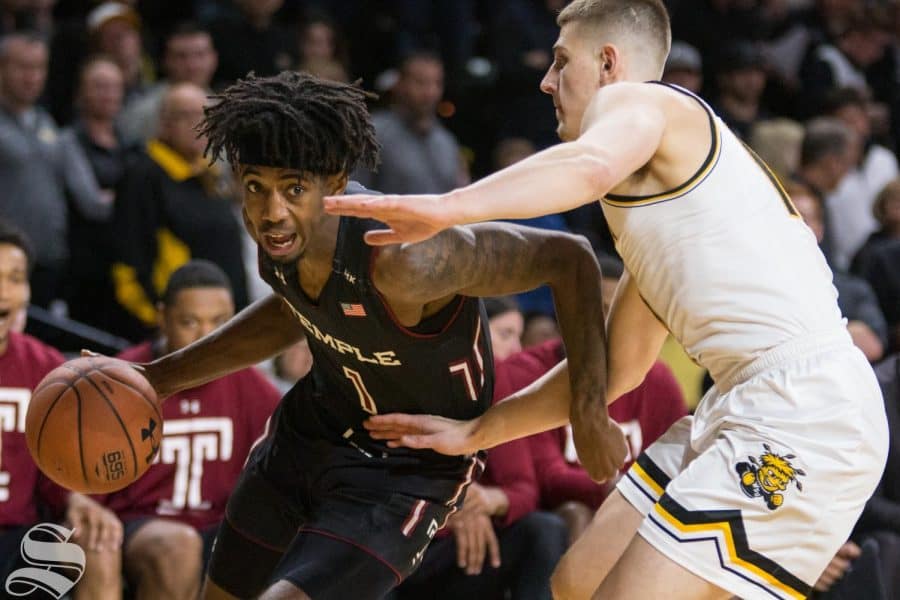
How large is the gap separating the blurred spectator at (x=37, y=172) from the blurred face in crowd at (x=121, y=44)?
75cm

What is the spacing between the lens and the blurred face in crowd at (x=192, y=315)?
5.80 meters

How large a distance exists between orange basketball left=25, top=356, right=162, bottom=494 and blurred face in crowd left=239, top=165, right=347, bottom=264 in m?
0.67

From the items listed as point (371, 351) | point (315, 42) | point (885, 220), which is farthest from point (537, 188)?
point (315, 42)

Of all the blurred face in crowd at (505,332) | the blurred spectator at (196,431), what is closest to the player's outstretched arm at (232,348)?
the blurred spectator at (196,431)

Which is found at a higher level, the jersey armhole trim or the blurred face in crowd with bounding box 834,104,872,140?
the blurred face in crowd with bounding box 834,104,872,140

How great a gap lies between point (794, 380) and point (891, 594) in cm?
269

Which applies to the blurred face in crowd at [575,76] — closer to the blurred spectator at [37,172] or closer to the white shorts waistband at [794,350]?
the white shorts waistband at [794,350]

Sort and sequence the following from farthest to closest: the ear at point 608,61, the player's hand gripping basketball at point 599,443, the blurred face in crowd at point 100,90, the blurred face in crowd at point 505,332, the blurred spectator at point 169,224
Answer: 1. the blurred face in crowd at point 100,90
2. the blurred spectator at point 169,224
3. the blurred face in crowd at point 505,332
4. the player's hand gripping basketball at point 599,443
5. the ear at point 608,61

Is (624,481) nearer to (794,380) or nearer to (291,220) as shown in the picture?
(794,380)

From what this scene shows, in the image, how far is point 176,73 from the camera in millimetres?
8227

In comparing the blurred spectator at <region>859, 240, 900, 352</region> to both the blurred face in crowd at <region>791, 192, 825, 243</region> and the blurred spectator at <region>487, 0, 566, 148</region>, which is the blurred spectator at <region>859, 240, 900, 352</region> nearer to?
the blurred face in crowd at <region>791, 192, 825, 243</region>

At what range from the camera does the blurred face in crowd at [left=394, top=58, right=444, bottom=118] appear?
338 inches

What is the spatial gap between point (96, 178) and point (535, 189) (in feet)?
17.1

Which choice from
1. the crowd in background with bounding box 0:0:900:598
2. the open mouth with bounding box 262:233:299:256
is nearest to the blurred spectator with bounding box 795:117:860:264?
the crowd in background with bounding box 0:0:900:598
